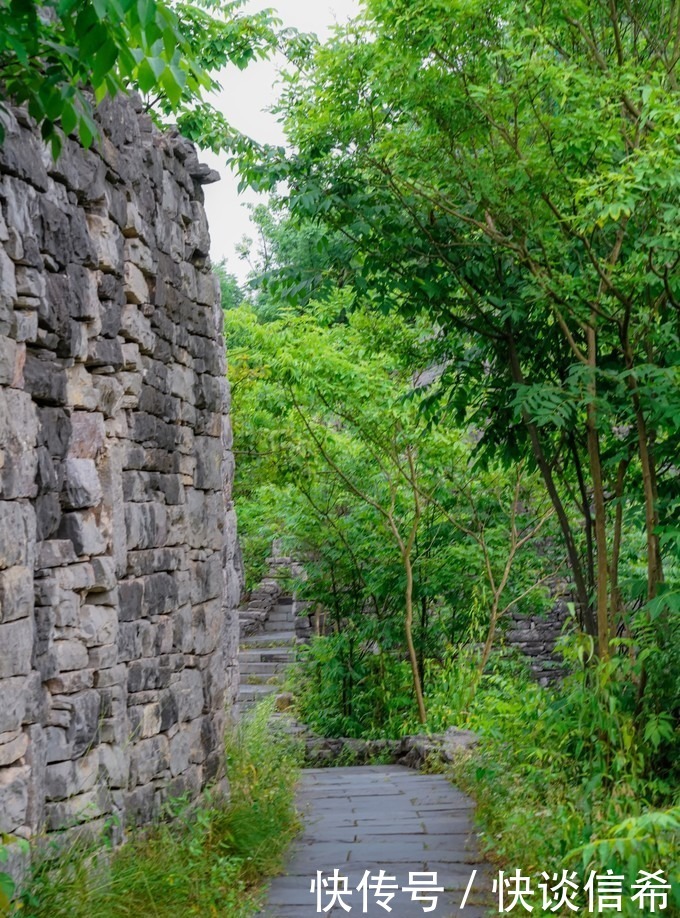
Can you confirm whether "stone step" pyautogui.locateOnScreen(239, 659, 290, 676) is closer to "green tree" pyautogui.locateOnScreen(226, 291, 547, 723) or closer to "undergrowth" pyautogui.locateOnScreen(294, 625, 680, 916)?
"green tree" pyautogui.locateOnScreen(226, 291, 547, 723)

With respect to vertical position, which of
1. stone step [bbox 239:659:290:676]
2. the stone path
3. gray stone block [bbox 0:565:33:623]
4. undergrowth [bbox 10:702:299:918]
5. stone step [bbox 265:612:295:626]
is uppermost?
stone step [bbox 265:612:295:626]

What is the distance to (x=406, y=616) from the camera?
428 inches

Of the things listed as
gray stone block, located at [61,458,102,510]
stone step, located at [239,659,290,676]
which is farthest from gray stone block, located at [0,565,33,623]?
stone step, located at [239,659,290,676]

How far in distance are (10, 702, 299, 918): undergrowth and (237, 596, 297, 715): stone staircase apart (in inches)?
284

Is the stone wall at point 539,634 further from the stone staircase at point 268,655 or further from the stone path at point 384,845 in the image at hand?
the stone path at point 384,845

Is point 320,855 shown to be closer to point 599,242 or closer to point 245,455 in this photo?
point 599,242

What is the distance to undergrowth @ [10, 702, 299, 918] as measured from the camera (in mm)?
3275

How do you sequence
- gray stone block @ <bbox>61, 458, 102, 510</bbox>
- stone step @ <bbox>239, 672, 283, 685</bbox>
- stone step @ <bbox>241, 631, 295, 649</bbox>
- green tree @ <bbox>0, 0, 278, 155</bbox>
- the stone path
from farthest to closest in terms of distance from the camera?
stone step @ <bbox>241, 631, 295, 649</bbox> → stone step @ <bbox>239, 672, 283, 685</bbox> → the stone path → gray stone block @ <bbox>61, 458, 102, 510</bbox> → green tree @ <bbox>0, 0, 278, 155</bbox>

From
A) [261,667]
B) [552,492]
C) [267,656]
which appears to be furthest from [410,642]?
[267,656]

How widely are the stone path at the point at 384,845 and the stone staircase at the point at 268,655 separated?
586cm

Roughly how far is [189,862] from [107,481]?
1.67 m

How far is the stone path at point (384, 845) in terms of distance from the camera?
446 centimetres

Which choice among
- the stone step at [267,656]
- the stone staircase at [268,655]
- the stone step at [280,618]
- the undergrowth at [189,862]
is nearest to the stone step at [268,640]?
the stone staircase at [268,655]

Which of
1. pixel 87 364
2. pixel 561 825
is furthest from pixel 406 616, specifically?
pixel 87 364
